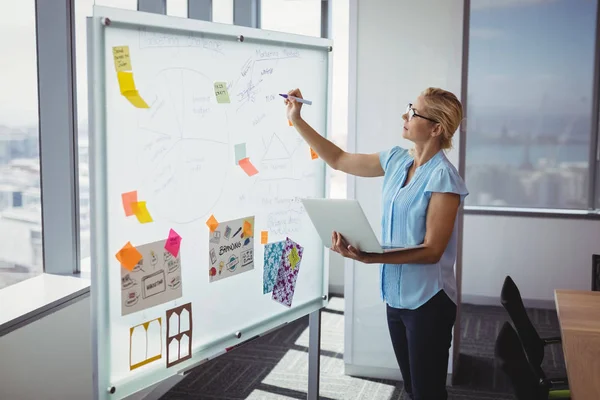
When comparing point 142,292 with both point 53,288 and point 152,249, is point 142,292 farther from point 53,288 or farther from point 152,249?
point 53,288

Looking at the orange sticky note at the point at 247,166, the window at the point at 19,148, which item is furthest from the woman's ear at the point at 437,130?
the window at the point at 19,148

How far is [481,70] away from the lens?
545 cm

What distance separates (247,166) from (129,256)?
653mm

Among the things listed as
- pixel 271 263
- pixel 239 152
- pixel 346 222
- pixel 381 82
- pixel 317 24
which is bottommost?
pixel 271 263

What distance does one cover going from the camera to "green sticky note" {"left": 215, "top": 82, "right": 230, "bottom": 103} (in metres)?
2.35

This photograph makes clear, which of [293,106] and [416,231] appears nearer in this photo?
[416,231]

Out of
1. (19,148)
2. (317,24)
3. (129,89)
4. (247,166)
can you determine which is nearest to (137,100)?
(129,89)

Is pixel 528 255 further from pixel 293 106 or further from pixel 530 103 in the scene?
pixel 293 106

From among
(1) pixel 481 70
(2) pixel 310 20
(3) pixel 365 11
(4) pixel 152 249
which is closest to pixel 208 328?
(4) pixel 152 249

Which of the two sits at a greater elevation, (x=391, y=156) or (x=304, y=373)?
(x=391, y=156)

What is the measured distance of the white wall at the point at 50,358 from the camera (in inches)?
95.3

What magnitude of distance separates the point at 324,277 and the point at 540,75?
10.5 feet

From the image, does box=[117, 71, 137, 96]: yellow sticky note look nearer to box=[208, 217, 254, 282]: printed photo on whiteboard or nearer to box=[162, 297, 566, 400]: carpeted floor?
box=[208, 217, 254, 282]: printed photo on whiteboard

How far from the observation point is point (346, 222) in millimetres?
2314
